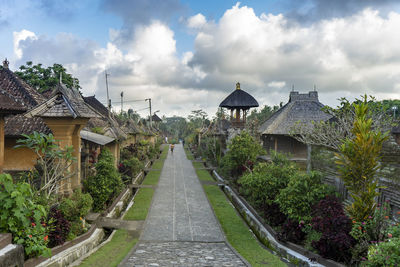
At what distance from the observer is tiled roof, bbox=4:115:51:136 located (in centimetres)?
1198

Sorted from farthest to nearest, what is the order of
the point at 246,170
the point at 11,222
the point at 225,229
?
the point at 246,170 < the point at 225,229 < the point at 11,222

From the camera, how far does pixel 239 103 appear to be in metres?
24.7

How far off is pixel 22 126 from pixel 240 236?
9.61 metres

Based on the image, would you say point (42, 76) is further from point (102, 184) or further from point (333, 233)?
point (333, 233)

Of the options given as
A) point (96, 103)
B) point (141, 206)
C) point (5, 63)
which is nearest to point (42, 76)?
point (96, 103)

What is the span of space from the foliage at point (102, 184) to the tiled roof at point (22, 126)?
271 cm

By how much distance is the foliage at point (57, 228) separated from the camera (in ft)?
23.7

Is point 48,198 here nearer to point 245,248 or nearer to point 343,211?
point 245,248

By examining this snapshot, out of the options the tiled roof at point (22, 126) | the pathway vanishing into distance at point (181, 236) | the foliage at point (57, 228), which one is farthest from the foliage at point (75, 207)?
the tiled roof at point (22, 126)

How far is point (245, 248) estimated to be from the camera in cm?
878

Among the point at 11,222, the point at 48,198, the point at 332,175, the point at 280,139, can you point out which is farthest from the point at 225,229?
the point at 280,139

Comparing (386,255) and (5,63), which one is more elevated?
(5,63)

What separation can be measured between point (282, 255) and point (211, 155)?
77.8ft

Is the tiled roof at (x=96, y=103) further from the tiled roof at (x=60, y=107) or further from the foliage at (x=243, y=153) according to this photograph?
the tiled roof at (x=60, y=107)
